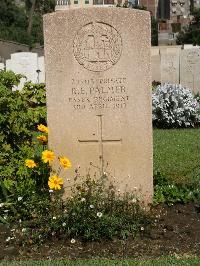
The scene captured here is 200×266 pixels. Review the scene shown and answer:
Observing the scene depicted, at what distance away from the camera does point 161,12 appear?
111688 mm

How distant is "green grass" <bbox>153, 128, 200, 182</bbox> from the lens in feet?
24.3

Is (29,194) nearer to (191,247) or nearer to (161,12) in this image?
(191,247)

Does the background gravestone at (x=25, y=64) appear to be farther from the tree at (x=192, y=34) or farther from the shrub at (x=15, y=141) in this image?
the tree at (x=192, y=34)

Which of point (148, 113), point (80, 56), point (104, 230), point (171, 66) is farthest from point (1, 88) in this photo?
point (171, 66)

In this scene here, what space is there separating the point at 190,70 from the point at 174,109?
6.86 metres

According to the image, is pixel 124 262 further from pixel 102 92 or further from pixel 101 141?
pixel 102 92

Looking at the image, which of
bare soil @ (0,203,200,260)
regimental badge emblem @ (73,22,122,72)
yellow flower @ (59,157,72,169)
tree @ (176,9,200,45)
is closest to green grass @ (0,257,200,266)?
bare soil @ (0,203,200,260)

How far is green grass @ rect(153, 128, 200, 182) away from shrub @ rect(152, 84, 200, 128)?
44 centimetres

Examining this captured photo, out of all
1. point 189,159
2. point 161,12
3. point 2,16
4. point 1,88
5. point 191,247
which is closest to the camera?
point 191,247

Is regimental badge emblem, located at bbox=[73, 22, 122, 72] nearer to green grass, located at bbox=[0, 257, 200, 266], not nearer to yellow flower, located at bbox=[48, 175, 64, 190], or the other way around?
yellow flower, located at bbox=[48, 175, 64, 190]

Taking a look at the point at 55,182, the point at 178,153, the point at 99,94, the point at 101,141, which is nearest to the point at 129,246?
the point at 55,182

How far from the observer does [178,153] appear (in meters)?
9.27

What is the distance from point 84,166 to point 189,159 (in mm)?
3183

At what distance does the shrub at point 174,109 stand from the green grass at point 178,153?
444 millimetres
